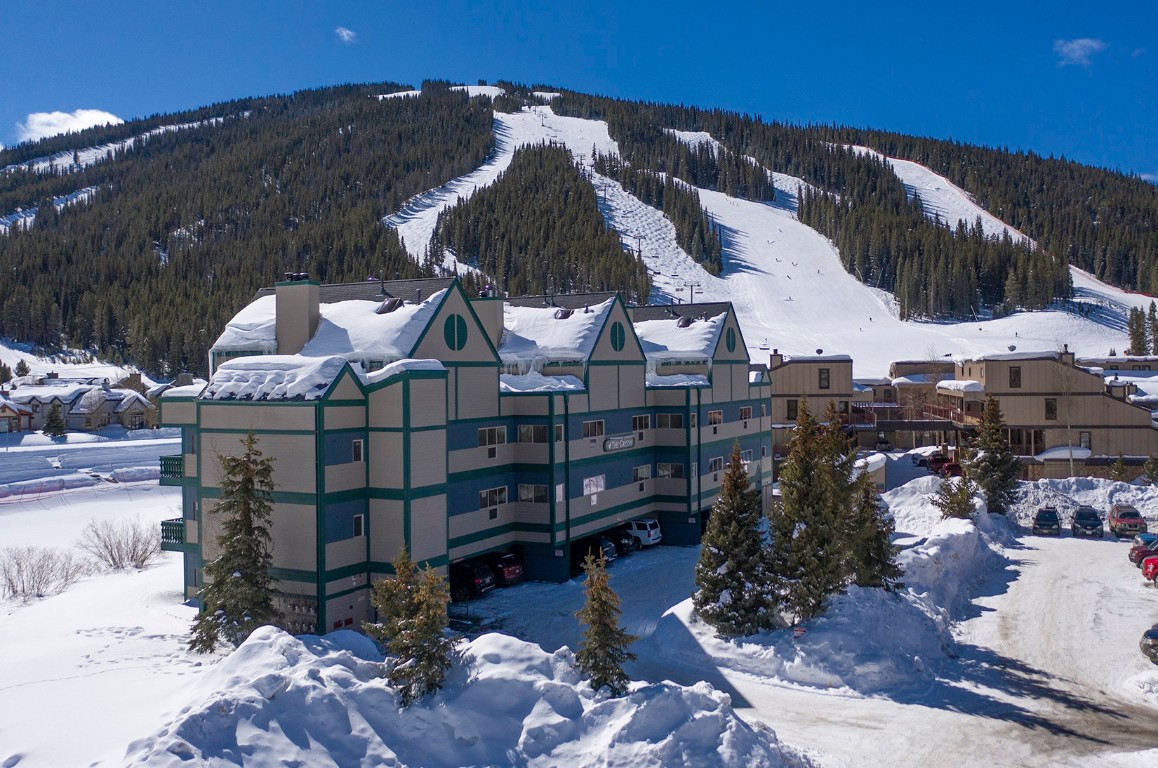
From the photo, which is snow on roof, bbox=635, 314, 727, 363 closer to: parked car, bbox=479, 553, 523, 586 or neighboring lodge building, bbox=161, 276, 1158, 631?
neighboring lodge building, bbox=161, 276, 1158, 631

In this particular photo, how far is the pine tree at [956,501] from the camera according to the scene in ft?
134

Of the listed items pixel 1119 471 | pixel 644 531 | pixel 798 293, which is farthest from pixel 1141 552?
pixel 798 293

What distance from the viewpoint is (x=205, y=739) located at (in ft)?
46.4

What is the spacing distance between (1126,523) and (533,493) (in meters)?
29.8

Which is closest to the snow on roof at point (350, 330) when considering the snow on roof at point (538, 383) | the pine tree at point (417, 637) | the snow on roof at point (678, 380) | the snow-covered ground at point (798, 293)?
the snow on roof at point (538, 383)

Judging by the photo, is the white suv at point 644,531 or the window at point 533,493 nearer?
the window at point 533,493

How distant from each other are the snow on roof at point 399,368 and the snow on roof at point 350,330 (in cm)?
159

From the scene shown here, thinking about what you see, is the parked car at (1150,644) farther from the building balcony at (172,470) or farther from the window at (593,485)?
the building balcony at (172,470)

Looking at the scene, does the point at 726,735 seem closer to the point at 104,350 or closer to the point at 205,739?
the point at 205,739

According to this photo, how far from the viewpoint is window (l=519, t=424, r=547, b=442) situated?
33.5m

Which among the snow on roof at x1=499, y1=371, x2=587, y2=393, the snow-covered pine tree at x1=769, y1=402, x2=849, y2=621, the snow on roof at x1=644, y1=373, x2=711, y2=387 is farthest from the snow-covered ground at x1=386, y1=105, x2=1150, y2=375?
the snow-covered pine tree at x1=769, y1=402, x2=849, y2=621

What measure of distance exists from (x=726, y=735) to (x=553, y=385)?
20.4m

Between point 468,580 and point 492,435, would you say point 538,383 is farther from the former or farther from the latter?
point 468,580

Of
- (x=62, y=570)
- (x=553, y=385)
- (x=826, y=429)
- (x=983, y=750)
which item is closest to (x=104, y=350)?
(x=62, y=570)
